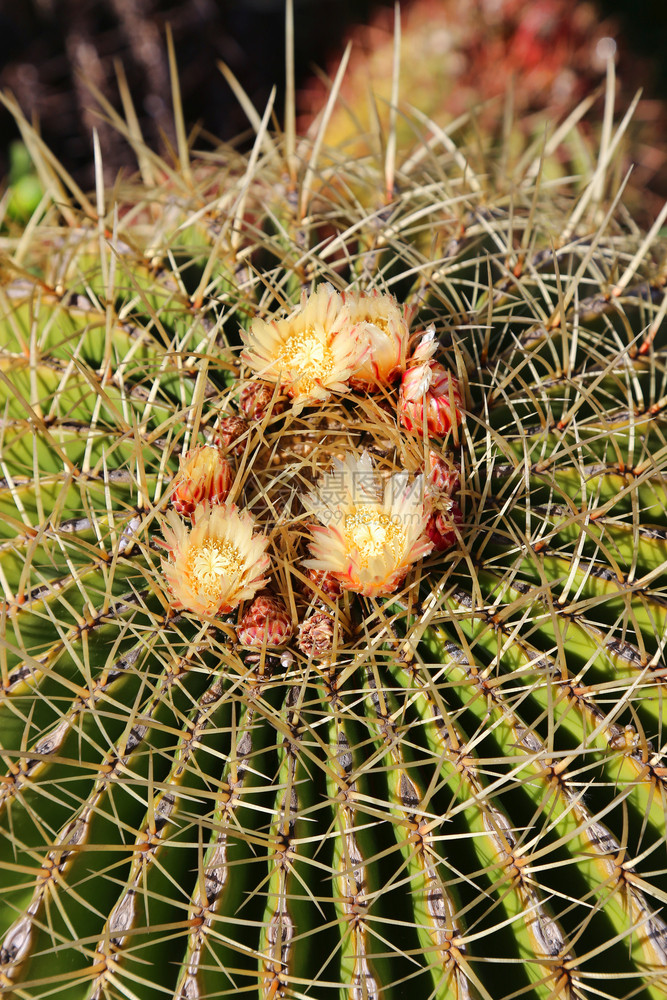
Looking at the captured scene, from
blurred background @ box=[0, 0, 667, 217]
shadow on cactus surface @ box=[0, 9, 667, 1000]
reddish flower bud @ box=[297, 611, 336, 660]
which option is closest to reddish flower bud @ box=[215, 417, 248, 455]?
shadow on cactus surface @ box=[0, 9, 667, 1000]

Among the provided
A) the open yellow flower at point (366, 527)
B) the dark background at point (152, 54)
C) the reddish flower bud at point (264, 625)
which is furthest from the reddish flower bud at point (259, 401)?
the dark background at point (152, 54)

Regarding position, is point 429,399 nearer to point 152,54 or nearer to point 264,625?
point 264,625

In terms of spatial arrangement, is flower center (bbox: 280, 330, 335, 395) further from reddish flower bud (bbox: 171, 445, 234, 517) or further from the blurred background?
the blurred background

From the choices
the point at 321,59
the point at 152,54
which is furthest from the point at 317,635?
the point at 321,59

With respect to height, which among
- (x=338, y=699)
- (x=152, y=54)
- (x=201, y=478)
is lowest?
(x=338, y=699)

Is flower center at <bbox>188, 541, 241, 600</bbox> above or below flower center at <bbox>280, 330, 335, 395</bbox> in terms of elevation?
below

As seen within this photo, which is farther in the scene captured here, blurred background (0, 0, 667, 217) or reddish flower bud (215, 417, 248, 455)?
blurred background (0, 0, 667, 217)

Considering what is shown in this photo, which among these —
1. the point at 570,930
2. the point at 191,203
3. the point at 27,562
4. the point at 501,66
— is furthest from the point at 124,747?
the point at 501,66
